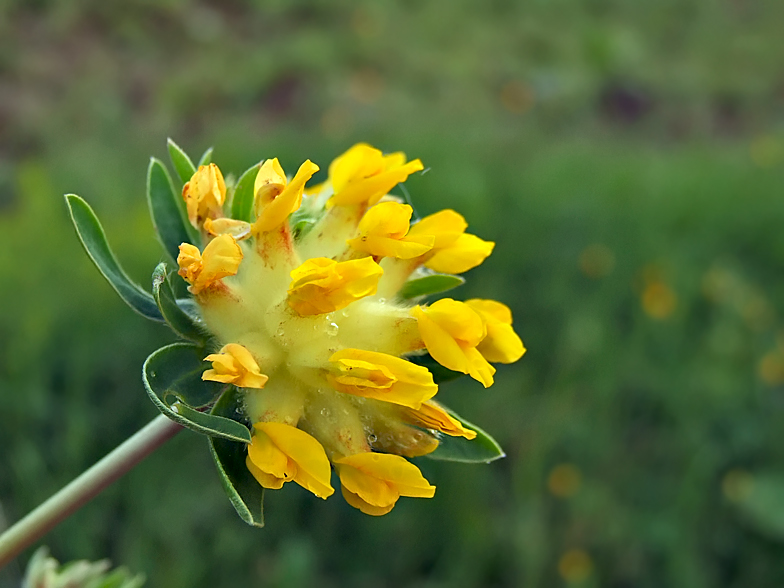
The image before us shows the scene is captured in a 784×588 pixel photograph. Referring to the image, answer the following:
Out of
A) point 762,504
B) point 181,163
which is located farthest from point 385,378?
point 762,504

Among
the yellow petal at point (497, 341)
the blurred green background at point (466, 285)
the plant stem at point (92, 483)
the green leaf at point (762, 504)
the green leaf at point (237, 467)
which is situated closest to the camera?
the plant stem at point (92, 483)

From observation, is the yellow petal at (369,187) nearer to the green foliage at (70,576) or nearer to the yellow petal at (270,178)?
the yellow petal at (270,178)

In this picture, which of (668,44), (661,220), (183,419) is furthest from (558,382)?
(668,44)

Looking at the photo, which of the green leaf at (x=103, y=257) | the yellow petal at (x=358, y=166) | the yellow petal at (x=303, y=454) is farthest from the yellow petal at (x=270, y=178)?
the yellow petal at (x=303, y=454)

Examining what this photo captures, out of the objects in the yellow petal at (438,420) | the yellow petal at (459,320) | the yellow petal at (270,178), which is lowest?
the yellow petal at (438,420)

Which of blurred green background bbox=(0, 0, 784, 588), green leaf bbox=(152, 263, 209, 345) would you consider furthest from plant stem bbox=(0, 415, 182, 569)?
blurred green background bbox=(0, 0, 784, 588)

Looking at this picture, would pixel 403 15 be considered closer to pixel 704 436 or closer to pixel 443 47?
pixel 443 47

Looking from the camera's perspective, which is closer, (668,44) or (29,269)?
(29,269)
